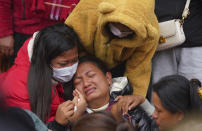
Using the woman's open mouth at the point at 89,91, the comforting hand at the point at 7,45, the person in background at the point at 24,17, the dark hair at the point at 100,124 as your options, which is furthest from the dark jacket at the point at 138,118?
the comforting hand at the point at 7,45

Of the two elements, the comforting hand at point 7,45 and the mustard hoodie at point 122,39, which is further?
the comforting hand at point 7,45

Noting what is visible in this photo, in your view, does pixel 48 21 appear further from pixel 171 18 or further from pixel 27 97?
pixel 171 18

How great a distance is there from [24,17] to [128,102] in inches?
44.3

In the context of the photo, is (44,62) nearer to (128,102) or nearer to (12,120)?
(128,102)

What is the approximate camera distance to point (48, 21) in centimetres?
267

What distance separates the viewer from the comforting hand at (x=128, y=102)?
2.37 metres

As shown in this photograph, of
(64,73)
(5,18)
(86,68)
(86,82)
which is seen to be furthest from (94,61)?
(5,18)

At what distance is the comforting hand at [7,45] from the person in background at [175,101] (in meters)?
1.36

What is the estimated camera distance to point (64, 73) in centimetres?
232

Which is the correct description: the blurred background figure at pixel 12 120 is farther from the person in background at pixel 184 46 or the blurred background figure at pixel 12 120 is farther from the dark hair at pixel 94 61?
the person in background at pixel 184 46

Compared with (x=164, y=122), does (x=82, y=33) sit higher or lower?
higher

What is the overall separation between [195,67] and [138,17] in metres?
0.92

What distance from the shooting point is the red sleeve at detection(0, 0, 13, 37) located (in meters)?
2.51

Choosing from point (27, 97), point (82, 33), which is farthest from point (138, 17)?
point (27, 97)
